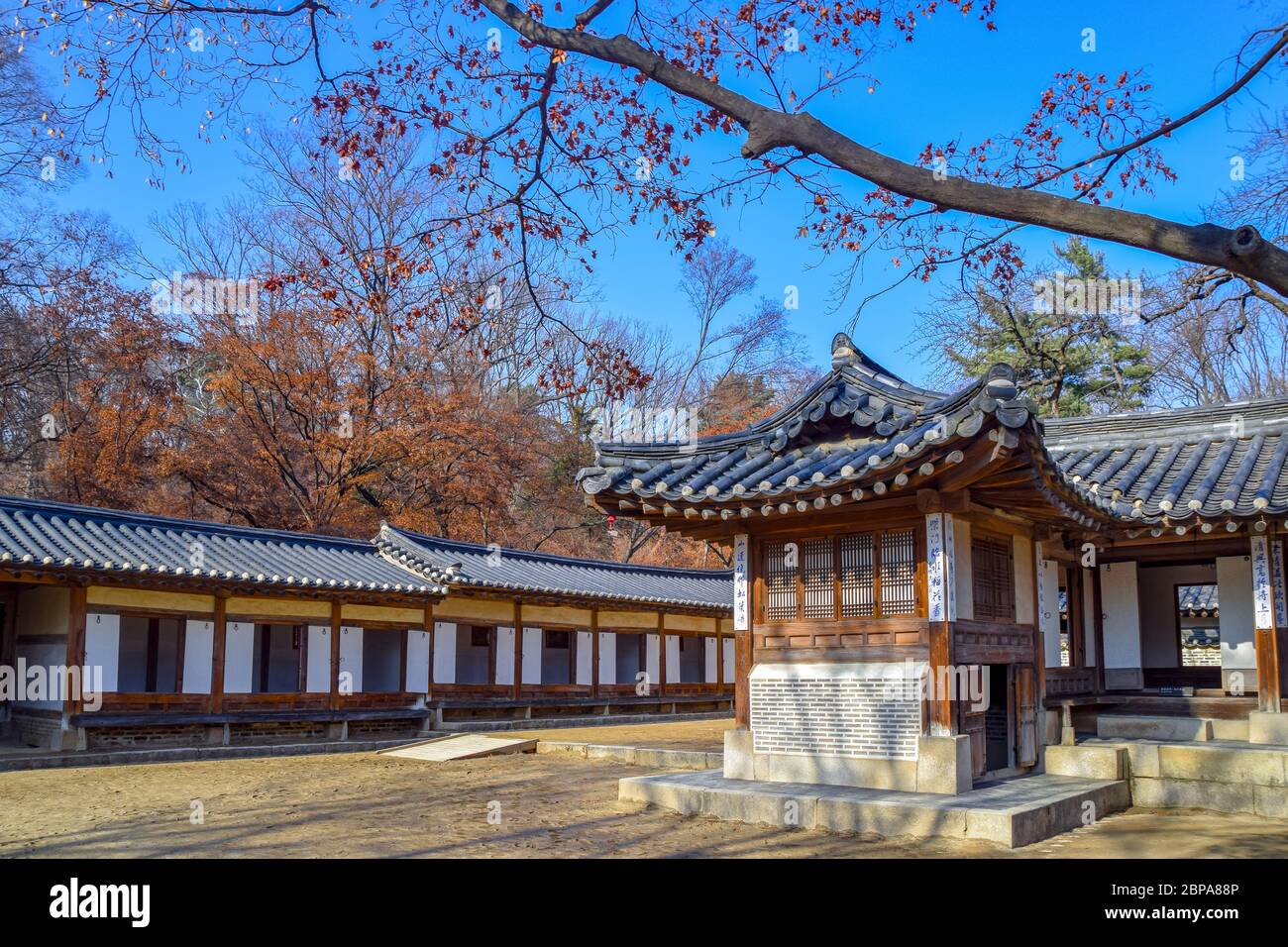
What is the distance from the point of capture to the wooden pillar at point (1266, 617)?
13.4 metres

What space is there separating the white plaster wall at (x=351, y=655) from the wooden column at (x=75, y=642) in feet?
16.4

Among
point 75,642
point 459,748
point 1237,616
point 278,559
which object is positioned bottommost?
point 459,748

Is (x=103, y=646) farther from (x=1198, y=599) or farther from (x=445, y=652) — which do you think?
(x=1198, y=599)

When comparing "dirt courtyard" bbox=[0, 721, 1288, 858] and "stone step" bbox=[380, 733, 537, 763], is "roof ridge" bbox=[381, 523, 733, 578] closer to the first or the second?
"stone step" bbox=[380, 733, 537, 763]

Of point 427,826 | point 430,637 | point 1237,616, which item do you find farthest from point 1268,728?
point 430,637

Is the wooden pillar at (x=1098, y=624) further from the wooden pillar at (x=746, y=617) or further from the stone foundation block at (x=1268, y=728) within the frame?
the wooden pillar at (x=746, y=617)

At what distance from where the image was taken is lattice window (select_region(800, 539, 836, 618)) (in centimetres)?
1145

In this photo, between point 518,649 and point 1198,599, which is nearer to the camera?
point 518,649

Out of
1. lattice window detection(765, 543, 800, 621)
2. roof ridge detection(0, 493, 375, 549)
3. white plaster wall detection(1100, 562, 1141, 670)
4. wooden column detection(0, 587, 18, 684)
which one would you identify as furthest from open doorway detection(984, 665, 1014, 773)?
wooden column detection(0, 587, 18, 684)

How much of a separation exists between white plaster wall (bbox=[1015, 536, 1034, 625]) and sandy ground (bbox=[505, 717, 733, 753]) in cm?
630

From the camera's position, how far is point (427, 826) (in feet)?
33.0

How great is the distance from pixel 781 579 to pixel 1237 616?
7393 millimetres

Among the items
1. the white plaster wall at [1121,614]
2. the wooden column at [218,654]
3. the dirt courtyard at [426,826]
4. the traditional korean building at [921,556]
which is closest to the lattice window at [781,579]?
the traditional korean building at [921,556]

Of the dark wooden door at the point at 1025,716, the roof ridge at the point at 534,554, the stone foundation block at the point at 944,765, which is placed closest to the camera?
the stone foundation block at the point at 944,765
